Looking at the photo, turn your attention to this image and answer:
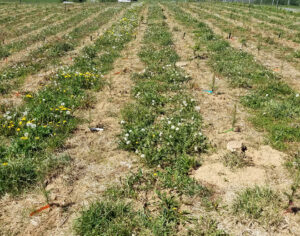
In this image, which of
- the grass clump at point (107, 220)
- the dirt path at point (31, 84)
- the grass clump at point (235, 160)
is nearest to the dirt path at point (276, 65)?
the grass clump at point (235, 160)

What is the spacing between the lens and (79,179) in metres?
4.09

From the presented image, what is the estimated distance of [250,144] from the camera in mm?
4926

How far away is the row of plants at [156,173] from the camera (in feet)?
10.7

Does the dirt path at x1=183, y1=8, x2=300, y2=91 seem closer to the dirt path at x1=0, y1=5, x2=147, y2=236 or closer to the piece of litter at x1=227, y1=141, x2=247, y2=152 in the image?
the piece of litter at x1=227, y1=141, x2=247, y2=152

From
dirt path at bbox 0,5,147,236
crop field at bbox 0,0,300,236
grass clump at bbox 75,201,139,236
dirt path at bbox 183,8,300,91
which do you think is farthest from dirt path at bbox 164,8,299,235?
dirt path at bbox 183,8,300,91

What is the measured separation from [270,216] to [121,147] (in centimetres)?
281

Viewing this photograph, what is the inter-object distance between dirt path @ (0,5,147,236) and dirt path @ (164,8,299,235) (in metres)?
1.49

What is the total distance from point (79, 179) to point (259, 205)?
2826 millimetres

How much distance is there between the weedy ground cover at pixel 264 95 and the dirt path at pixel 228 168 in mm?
294

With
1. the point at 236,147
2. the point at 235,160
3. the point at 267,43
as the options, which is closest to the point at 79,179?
the point at 235,160

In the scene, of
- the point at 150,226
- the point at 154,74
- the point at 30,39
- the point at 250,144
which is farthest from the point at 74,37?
the point at 150,226

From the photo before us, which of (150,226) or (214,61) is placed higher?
(214,61)

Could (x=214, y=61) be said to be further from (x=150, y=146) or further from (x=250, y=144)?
(x=150, y=146)

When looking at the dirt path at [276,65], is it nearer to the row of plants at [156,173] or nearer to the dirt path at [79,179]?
the row of plants at [156,173]
